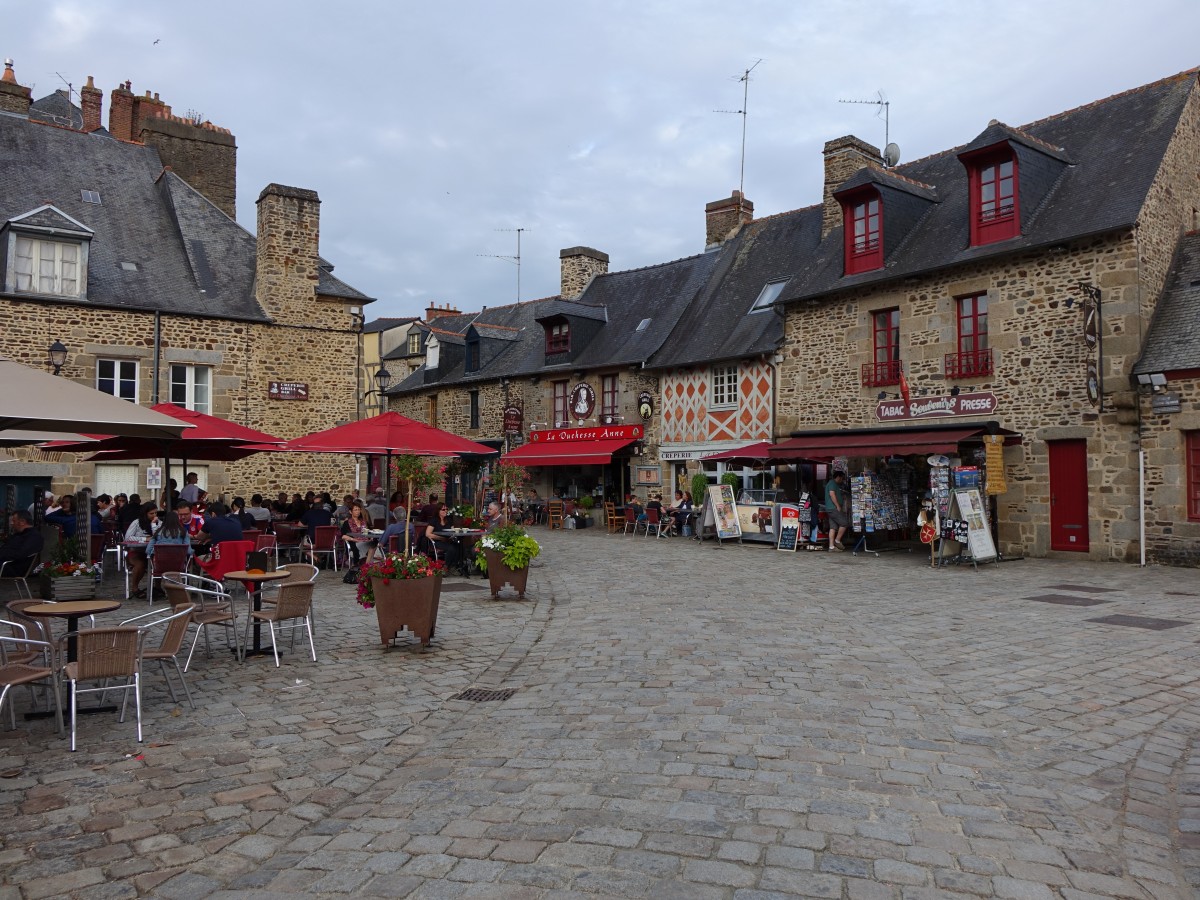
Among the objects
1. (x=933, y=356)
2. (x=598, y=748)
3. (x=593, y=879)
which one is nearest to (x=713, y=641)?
(x=598, y=748)

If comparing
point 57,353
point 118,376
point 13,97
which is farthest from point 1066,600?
point 13,97

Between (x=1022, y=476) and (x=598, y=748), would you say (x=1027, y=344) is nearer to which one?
Answer: (x=1022, y=476)

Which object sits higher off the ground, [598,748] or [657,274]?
[657,274]

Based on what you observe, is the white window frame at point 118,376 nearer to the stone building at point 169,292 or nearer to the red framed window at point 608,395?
the stone building at point 169,292

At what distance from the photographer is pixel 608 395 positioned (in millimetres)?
22703

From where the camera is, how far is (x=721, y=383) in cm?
1967

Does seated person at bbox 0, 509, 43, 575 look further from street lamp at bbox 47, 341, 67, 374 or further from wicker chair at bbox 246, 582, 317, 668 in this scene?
A: street lamp at bbox 47, 341, 67, 374

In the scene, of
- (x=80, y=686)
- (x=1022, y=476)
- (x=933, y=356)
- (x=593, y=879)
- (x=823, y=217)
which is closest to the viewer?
(x=593, y=879)

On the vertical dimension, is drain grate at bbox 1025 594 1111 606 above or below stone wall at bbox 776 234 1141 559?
below

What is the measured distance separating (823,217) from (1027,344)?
23.0ft

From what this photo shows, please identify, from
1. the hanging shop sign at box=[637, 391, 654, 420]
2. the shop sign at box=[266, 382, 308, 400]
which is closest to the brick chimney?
the shop sign at box=[266, 382, 308, 400]

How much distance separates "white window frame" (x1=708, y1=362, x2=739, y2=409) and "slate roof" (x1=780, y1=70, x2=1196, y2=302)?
8.55ft

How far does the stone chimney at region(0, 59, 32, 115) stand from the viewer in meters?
18.2

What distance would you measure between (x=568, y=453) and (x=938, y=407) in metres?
10.1
